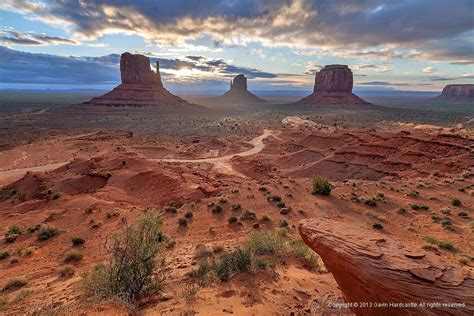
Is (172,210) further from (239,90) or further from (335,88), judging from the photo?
(239,90)

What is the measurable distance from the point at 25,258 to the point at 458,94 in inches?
9785

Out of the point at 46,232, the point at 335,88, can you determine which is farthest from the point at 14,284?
the point at 335,88

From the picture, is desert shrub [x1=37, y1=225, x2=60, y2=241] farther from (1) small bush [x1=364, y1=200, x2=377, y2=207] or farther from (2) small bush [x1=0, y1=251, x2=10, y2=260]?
(1) small bush [x1=364, y1=200, x2=377, y2=207]

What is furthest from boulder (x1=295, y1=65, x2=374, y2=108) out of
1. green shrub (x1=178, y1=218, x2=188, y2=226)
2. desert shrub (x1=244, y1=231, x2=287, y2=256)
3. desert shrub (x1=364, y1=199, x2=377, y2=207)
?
desert shrub (x1=244, y1=231, x2=287, y2=256)

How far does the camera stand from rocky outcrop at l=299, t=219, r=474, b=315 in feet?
14.6

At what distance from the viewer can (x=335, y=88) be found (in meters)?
139

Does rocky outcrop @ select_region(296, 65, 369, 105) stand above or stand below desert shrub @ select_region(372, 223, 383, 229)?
above

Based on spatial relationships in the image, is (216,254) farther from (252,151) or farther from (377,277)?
(252,151)

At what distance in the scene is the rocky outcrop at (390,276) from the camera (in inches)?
175

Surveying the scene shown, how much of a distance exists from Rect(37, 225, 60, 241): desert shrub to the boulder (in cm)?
13061

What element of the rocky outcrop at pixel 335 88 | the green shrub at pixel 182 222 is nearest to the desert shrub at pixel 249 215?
the green shrub at pixel 182 222

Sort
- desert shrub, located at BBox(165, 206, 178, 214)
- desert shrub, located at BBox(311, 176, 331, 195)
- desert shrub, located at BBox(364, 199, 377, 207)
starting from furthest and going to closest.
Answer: desert shrub, located at BBox(311, 176, 331, 195), desert shrub, located at BBox(364, 199, 377, 207), desert shrub, located at BBox(165, 206, 178, 214)

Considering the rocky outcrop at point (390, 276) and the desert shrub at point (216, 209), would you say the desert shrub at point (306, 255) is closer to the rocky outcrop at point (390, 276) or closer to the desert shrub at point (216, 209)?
the rocky outcrop at point (390, 276)

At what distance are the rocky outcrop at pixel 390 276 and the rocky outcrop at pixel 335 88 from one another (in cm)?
13397
